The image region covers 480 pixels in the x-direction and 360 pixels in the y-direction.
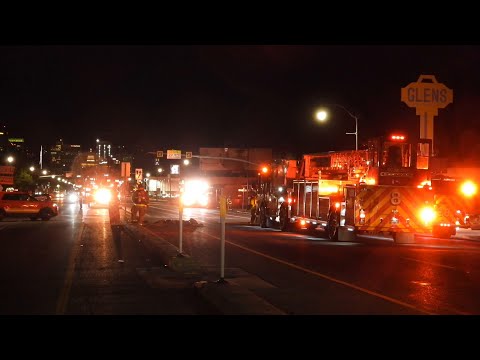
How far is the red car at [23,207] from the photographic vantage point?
40562mm

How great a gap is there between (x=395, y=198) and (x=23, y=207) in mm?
23477

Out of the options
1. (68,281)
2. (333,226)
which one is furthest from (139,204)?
(68,281)

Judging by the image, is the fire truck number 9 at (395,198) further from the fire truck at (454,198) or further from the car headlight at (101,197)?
the car headlight at (101,197)

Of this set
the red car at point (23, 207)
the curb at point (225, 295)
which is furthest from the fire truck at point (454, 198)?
the red car at point (23, 207)

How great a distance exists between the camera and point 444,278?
15977 mm

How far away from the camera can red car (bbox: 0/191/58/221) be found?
40562 millimetres

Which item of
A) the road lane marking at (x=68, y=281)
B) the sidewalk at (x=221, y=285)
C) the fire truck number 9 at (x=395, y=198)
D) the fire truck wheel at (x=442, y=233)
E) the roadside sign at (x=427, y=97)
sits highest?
the roadside sign at (x=427, y=97)

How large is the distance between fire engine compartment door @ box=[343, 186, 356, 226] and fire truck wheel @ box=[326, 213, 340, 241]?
82 cm

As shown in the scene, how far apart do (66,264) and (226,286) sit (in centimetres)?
634

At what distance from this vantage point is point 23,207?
40.9m

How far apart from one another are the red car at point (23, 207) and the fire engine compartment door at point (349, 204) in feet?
68.3

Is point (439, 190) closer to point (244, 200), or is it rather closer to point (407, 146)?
point (407, 146)
